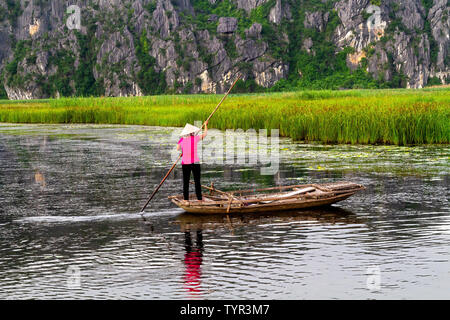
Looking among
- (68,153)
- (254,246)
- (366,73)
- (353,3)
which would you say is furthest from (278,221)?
(353,3)

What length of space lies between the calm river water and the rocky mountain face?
118366 millimetres

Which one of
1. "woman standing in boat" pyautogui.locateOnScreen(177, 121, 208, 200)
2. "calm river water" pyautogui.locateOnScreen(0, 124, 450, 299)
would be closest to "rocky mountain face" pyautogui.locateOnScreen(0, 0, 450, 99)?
"calm river water" pyautogui.locateOnScreen(0, 124, 450, 299)

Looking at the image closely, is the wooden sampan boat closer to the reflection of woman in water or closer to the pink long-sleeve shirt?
the pink long-sleeve shirt

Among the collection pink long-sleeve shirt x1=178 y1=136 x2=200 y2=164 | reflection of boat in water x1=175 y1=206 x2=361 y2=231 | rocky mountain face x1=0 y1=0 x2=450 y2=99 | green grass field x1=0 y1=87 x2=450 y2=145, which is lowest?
reflection of boat in water x1=175 y1=206 x2=361 y2=231

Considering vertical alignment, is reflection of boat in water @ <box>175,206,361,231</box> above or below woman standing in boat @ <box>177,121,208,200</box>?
below

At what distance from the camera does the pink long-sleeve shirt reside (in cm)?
1374

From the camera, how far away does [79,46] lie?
15138 centimetres

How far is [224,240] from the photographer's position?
11219 millimetres


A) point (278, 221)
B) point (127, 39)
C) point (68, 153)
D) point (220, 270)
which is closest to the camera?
point (220, 270)

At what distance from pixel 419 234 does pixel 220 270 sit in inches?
137

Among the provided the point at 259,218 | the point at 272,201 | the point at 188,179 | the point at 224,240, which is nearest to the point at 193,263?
the point at 224,240

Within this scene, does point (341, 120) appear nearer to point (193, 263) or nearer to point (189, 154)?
point (189, 154)

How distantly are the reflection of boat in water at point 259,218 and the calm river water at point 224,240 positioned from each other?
0.07 feet
